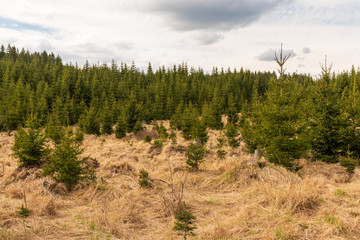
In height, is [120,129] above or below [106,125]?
below

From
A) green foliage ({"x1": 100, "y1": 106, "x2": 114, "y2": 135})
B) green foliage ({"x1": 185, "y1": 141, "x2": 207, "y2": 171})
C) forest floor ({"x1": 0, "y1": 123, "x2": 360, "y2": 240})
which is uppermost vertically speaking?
green foliage ({"x1": 100, "y1": 106, "x2": 114, "y2": 135})

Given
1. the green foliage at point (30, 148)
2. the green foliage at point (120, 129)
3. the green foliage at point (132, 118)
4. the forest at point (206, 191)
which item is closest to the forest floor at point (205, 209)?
the forest at point (206, 191)

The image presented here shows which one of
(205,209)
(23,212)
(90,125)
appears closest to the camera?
(23,212)

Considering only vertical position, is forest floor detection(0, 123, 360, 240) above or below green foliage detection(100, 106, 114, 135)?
below

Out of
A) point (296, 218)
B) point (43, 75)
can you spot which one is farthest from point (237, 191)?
point (43, 75)

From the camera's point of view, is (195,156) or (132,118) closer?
(195,156)

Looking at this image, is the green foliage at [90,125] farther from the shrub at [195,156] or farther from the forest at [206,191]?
the shrub at [195,156]

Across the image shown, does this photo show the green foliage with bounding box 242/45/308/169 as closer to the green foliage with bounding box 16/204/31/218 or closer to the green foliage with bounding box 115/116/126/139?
the green foliage with bounding box 16/204/31/218

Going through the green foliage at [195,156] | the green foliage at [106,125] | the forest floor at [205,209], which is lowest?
the forest floor at [205,209]

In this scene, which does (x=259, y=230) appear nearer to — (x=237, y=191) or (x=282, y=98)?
(x=237, y=191)

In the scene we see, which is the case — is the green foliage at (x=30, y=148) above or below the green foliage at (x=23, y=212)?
above

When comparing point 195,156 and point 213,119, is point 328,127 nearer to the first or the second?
point 195,156

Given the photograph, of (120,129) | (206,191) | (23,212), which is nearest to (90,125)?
(120,129)

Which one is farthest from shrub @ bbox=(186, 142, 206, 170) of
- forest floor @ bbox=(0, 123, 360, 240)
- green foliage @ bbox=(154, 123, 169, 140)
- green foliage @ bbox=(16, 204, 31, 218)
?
green foliage @ bbox=(154, 123, 169, 140)
